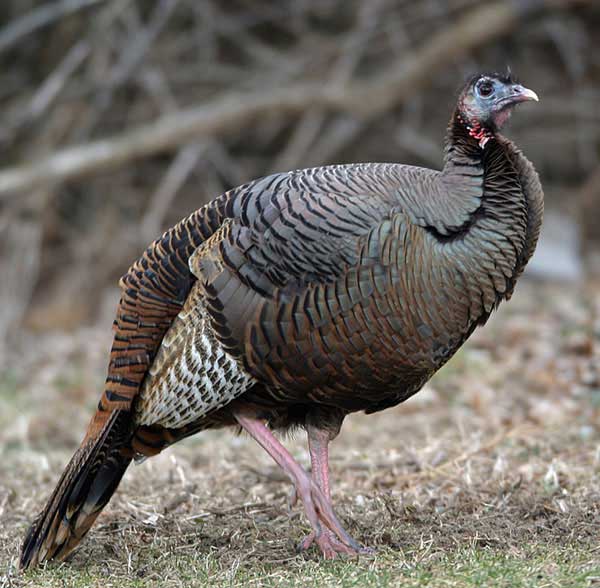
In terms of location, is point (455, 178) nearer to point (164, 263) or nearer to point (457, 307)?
point (457, 307)

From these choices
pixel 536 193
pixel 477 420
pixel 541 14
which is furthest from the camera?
pixel 541 14

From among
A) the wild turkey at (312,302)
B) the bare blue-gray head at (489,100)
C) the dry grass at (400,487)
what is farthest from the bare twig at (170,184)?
the bare blue-gray head at (489,100)

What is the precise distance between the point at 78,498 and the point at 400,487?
154cm

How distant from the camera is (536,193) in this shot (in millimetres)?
3836

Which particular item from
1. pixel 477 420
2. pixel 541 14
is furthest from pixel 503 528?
pixel 541 14

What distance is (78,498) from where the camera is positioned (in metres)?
3.93

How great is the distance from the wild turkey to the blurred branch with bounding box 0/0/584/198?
5.15 m

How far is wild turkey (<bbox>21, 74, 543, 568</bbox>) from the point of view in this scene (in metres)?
3.60

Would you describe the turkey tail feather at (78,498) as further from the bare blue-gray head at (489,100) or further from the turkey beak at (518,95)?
the turkey beak at (518,95)

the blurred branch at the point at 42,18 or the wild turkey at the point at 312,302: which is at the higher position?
the blurred branch at the point at 42,18

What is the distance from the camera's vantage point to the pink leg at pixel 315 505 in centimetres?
372

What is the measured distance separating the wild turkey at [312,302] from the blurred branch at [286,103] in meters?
5.15

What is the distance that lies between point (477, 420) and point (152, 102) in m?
Answer: 5.52

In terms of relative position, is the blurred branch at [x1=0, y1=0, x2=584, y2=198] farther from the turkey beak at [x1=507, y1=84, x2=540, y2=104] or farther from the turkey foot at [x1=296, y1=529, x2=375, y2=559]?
the turkey foot at [x1=296, y1=529, x2=375, y2=559]
